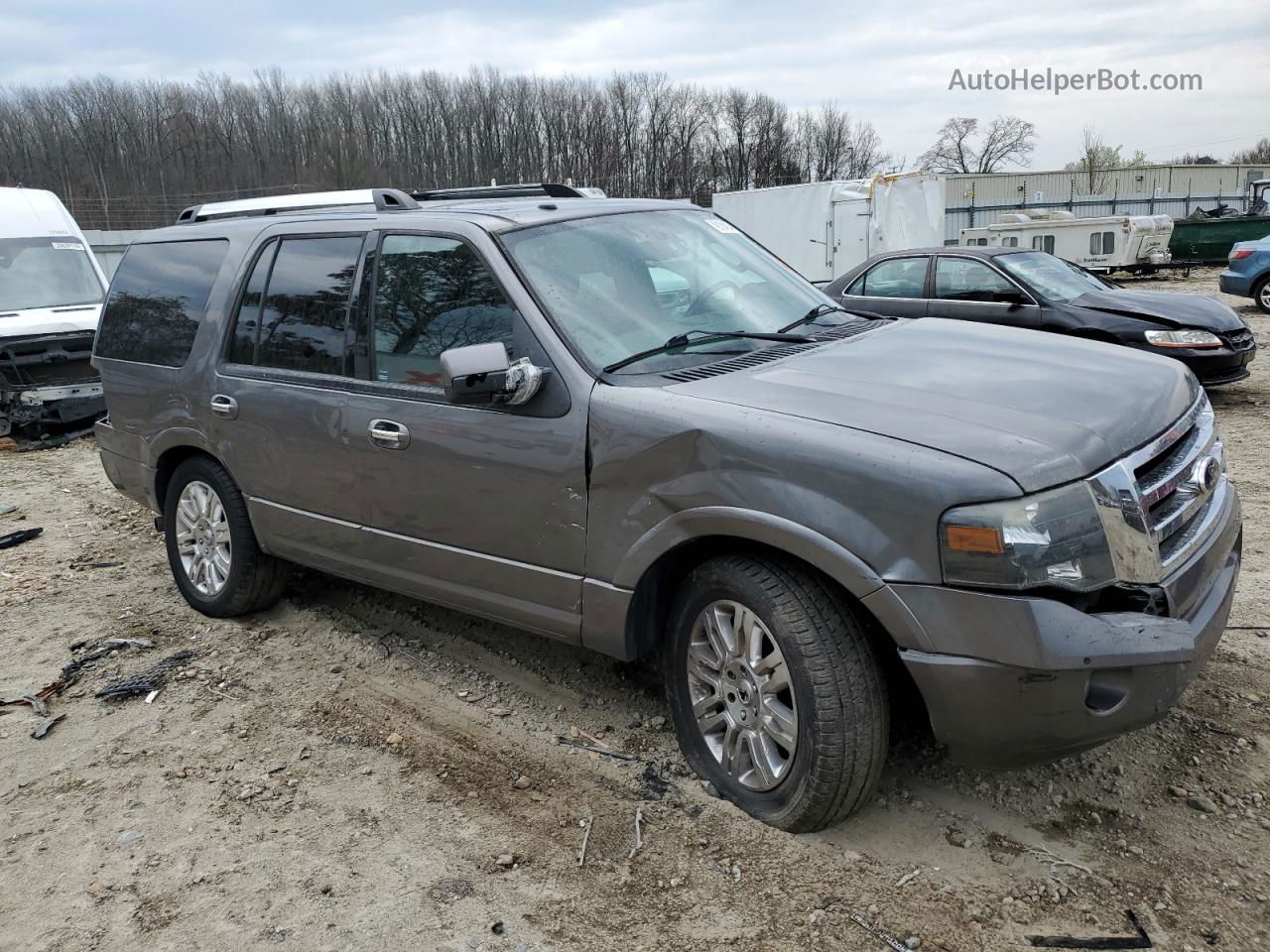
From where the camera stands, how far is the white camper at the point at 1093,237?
79.3ft

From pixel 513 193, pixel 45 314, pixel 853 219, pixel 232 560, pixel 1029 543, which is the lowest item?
pixel 232 560

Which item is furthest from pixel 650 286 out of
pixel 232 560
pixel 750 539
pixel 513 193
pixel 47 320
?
pixel 47 320

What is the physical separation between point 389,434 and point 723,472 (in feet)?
5.06

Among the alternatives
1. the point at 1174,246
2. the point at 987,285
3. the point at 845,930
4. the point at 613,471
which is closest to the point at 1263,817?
the point at 845,930

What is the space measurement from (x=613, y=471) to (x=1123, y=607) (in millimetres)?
1532

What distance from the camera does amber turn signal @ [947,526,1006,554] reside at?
250 centimetres

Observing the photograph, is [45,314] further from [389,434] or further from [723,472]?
[723,472]

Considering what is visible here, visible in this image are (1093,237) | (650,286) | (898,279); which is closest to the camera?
(650,286)

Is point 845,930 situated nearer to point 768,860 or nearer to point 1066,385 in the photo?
point 768,860

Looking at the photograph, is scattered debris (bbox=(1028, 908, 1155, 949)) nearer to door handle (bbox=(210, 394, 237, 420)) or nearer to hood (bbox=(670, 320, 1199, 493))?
hood (bbox=(670, 320, 1199, 493))

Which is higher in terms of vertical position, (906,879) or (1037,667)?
(1037,667)

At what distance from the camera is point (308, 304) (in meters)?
4.33

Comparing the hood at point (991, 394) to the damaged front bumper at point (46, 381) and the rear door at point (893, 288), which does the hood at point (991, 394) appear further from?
the damaged front bumper at point (46, 381)

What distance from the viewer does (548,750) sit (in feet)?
→ 12.2
